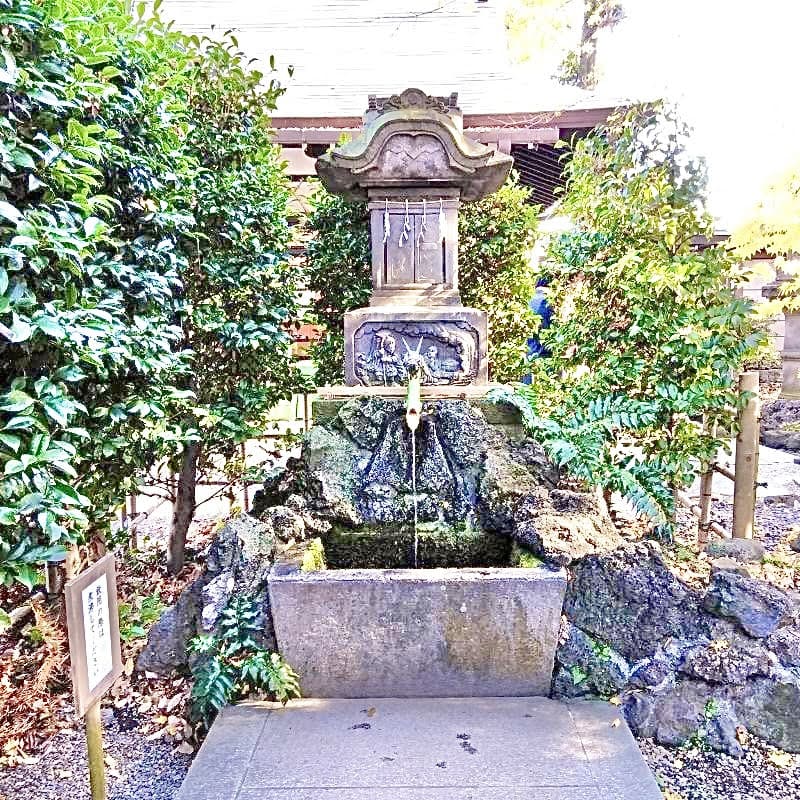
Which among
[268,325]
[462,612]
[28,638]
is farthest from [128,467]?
[462,612]

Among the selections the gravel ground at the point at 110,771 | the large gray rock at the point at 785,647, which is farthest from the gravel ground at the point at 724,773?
the gravel ground at the point at 110,771

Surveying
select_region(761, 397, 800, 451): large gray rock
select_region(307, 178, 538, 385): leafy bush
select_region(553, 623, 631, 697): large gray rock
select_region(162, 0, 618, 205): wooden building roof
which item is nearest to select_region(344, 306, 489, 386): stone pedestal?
Answer: select_region(307, 178, 538, 385): leafy bush

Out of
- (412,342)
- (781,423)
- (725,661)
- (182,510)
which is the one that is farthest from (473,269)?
(781,423)

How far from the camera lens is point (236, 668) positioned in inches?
108

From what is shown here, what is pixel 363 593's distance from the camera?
8.79 feet

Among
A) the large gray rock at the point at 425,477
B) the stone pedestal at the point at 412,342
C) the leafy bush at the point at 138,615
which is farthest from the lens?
the stone pedestal at the point at 412,342

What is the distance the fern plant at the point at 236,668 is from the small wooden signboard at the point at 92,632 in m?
0.71

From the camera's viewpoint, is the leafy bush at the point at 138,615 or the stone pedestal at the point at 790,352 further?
the stone pedestal at the point at 790,352

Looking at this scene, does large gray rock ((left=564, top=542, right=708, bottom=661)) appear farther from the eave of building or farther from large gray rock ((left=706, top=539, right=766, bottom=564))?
the eave of building

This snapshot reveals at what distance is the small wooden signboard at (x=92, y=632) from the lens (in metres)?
1.86

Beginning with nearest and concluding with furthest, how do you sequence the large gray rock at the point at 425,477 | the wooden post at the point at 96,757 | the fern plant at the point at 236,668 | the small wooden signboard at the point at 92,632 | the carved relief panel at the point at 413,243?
the small wooden signboard at the point at 92,632
the wooden post at the point at 96,757
the fern plant at the point at 236,668
the large gray rock at the point at 425,477
the carved relief panel at the point at 413,243

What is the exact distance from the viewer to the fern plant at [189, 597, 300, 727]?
8.88 feet

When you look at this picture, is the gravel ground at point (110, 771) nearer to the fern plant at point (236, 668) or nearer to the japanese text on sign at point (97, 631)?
the fern plant at point (236, 668)

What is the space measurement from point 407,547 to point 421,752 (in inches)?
46.8
